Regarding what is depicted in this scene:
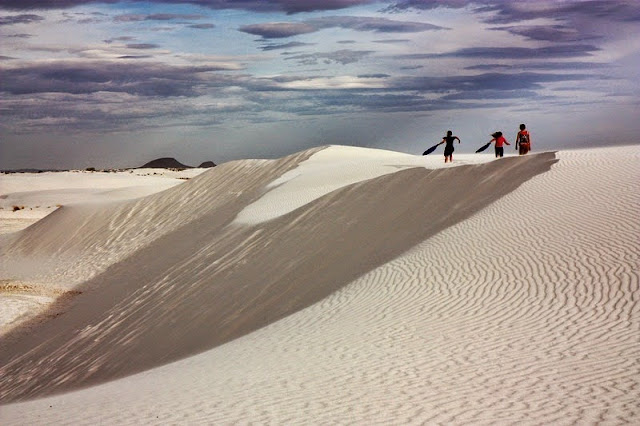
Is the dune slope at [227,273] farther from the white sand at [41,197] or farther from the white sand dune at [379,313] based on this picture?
the white sand at [41,197]

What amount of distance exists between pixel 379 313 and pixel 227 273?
427 inches

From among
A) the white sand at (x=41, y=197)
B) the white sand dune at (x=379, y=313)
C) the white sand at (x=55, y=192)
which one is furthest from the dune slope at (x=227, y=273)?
the white sand at (x=55, y=192)

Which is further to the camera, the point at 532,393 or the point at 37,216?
the point at 37,216

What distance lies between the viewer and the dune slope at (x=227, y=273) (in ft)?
58.1

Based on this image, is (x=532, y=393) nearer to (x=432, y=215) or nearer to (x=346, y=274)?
(x=346, y=274)

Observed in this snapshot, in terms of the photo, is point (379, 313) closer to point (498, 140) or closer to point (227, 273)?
point (227, 273)

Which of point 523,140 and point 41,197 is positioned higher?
point 523,140

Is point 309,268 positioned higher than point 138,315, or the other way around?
point 309,268

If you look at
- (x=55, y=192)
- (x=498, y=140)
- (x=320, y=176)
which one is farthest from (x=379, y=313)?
(x=55, y=192)

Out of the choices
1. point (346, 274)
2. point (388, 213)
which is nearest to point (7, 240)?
point (388, 213)

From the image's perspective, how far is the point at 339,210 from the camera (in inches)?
1035

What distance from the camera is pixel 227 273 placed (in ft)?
76.9

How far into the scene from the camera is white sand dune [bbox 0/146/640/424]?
8555 mm

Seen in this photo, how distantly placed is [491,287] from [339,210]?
12836 mm
